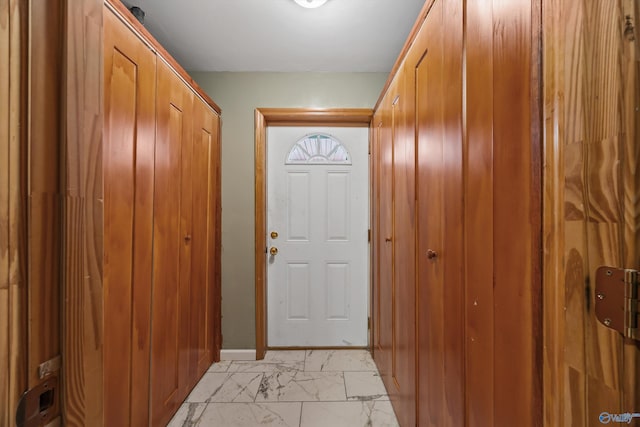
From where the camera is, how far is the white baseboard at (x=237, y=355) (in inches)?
95.3

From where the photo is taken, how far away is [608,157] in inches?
17.0

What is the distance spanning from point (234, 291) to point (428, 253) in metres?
1.83

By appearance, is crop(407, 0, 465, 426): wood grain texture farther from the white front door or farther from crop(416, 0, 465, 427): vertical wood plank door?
the white front door

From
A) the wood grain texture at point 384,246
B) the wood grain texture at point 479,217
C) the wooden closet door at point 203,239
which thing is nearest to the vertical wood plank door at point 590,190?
the wood grain texture at point 479,217

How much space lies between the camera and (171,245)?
66.7 inches

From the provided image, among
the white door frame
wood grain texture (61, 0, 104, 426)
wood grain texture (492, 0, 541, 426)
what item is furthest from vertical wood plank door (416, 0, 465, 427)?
the white door frame

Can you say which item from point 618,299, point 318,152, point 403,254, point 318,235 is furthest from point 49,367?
point 318,152

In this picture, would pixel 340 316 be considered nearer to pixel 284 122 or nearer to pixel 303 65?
pixel 284 122

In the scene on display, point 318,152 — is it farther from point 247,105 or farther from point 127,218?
point 127,218

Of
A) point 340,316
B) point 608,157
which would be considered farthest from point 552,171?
point 340,316

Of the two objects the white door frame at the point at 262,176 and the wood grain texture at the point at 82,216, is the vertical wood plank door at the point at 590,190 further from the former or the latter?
the white door frame at the point at 262,176

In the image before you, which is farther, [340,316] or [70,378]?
[340,316]

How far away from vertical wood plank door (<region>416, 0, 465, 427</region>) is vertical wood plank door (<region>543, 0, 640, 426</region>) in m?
0.36

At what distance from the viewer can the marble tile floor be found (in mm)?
1736
